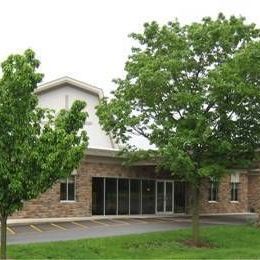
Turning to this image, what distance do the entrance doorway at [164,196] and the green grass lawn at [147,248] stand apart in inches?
478

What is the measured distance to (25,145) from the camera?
16156 mm

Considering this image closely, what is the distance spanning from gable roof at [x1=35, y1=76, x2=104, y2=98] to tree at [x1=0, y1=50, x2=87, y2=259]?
2501cm

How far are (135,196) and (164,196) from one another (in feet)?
10.2

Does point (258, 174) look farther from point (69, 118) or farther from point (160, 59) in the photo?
point (69, 118)

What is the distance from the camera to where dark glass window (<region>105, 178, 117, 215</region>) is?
36812mm

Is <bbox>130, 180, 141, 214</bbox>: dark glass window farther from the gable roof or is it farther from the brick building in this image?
the gable roof

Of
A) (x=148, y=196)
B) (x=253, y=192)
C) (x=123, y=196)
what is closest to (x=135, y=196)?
(x=123, y=196)

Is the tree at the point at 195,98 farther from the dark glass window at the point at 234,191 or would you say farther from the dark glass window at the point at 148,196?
the dark glass window at the point at 234,191

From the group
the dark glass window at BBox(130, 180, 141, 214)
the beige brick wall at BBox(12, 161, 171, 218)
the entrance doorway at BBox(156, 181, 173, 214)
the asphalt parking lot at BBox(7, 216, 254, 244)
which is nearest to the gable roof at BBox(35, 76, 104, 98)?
the beige brick wall at BBox(12, 161, 171, 218)

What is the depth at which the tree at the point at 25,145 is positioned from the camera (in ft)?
52.7

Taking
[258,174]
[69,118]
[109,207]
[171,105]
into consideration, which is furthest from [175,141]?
[258,174]

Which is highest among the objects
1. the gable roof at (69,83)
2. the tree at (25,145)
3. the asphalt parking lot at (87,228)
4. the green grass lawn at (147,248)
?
the gable roof at (69,83)

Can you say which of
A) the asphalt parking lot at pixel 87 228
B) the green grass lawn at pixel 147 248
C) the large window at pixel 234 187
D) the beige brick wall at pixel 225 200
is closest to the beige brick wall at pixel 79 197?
the asphalt parking lot at pixel 87 228

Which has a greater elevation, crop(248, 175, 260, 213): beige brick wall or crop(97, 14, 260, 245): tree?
crop(97, 14, 260, 245): tree
